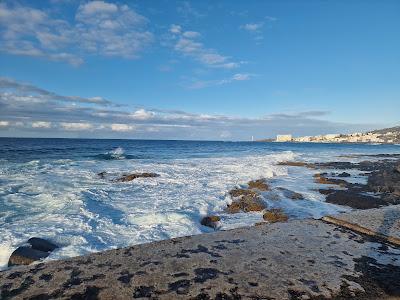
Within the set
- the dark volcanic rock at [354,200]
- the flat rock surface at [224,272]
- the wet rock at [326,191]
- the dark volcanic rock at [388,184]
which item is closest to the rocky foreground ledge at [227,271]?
the flat rock surface at [224,272]

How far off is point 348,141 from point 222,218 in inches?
5496

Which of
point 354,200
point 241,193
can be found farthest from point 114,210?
point 354,200

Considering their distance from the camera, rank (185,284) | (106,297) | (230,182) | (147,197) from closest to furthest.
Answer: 1. (106,297)
2. (185,284)
3. (147,197)
4. (230,182)

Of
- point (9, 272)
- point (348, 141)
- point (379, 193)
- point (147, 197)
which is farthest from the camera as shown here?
point (348, 141)

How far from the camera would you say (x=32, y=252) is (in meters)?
5.75

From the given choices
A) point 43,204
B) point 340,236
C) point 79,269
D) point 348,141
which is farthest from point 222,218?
point 348,141

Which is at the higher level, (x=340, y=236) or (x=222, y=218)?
(x=340, y=236)

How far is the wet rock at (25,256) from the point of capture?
5473 millimetres

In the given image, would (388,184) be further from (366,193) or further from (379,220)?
(379,220)

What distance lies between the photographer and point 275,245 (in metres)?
2.17

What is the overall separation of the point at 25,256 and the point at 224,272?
16.9 feet

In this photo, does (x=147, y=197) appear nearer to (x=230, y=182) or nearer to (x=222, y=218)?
(x=222, y=218)

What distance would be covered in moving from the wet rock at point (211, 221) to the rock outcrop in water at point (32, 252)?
3.66 meters

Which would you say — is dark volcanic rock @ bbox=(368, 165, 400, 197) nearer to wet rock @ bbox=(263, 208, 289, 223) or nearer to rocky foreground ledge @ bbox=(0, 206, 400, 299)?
wet rock @ bbox=(263, 208, 289, 223)
